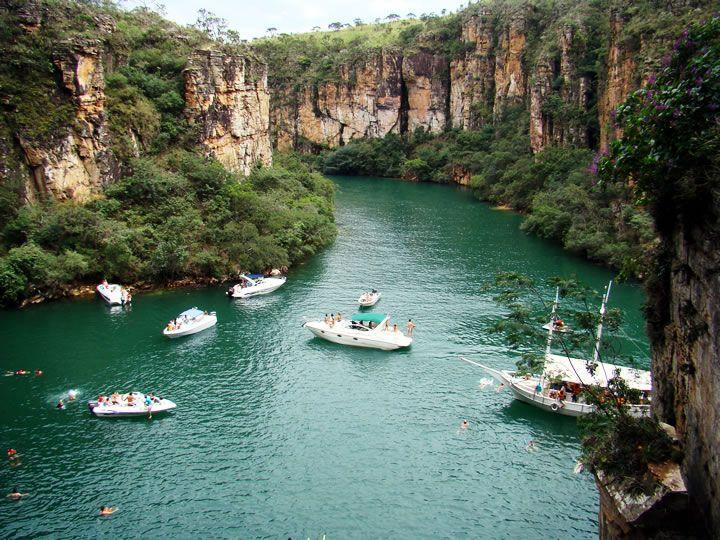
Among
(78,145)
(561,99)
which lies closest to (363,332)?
(78,145)

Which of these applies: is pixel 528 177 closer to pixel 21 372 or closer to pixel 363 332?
pixel 363 332

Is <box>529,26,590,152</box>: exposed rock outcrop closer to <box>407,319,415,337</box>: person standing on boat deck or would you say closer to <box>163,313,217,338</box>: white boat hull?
<box>407,319,415,337</box>: person standing on boat deck

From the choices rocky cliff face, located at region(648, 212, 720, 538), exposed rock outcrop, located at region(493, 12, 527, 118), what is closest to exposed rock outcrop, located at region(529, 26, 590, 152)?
exposed rock outcrop, located at region(493, 12, 527, 118)

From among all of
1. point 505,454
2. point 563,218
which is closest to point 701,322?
point 505,454

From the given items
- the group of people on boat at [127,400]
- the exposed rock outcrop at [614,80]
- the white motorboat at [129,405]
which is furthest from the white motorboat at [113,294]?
the exposed rock outcrop at [614,80]

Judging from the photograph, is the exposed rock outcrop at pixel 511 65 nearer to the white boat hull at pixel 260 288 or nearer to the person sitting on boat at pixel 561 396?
the white boat hull at pixel 260 288

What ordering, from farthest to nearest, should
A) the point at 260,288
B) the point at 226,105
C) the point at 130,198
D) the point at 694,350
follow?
1. the point at 226,105
2. the point at 130,198
3. the point at 260,288
4. the point at 694,350
